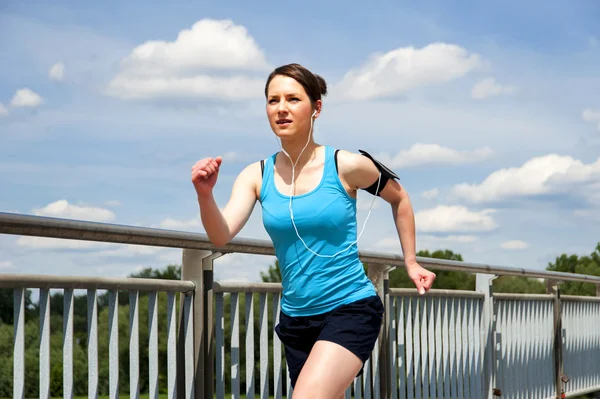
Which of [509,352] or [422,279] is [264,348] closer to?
[422,279]

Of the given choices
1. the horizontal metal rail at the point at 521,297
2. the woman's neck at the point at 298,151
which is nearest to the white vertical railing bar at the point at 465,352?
the horizontal metal rail at the point at 521,297

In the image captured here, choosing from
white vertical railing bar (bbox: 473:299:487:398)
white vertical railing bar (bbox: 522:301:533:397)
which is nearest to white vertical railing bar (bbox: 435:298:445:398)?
white vertical railing bar (bbox: 473:299:487:398)

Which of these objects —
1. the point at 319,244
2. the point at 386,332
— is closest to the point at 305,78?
the point at 319,244

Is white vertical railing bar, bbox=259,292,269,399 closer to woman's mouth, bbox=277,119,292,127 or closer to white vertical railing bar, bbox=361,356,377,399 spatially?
white vertical railing bar, bbox=361,356,377,399

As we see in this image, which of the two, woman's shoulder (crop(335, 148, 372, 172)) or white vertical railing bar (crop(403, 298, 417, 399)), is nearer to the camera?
woman's shoulder (crop(335, 148, 372, 172))

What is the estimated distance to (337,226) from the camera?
3664 mm

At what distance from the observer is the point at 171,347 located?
13.9 feet

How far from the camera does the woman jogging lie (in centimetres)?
360

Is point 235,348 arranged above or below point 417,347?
above

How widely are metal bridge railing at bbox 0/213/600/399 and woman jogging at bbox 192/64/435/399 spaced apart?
472mm

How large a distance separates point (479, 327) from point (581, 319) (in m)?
4.48

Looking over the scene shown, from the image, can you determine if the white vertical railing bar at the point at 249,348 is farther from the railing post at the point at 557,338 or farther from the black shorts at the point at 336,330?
the railing post at the point at 557,338

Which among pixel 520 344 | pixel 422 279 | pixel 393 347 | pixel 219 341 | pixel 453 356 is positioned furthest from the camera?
pixel 520 344

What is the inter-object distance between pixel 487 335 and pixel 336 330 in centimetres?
513
